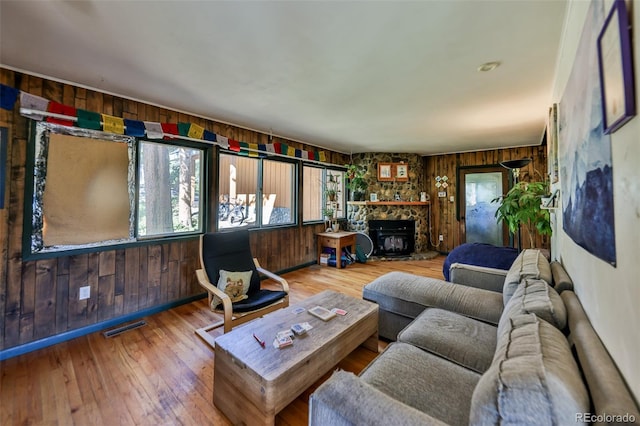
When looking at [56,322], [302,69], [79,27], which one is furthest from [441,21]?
[56,322]

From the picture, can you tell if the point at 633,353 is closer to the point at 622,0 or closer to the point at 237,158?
the point at 622,0

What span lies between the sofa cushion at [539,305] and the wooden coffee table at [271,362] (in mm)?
925

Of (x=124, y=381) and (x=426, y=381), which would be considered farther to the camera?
(x=124, y=381)

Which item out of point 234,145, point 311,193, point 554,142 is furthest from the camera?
point 311,193

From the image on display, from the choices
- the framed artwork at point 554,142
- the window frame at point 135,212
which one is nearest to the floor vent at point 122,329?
the window frame at point 135,212

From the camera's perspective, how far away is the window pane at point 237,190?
3.70m

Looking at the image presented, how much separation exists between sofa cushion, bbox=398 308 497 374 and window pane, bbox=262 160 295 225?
10.0 ft

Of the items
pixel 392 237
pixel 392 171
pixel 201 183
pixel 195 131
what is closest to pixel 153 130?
pixel 195 131

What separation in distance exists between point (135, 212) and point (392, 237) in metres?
4.68

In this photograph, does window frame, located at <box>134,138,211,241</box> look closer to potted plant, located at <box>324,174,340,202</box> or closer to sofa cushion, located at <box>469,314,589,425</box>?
potted plant, located at <box>324,174,340,202</box>

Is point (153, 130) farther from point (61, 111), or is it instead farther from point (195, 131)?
point (61, 111)

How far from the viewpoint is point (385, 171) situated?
5.91 metres

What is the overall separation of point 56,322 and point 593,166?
3.81 metres

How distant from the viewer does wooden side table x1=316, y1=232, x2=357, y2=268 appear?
15.6 ft
